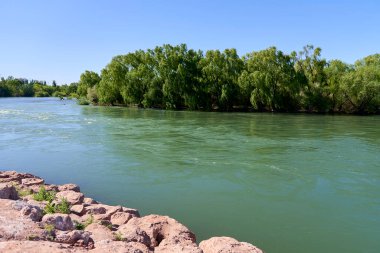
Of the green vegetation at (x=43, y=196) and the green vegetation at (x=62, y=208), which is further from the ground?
the green vegetation at (x=62, y=208)

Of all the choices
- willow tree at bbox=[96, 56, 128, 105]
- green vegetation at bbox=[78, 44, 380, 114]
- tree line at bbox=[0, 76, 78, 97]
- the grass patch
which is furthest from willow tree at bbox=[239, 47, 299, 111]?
tree line at bbox=[0, 76, 78, 97]

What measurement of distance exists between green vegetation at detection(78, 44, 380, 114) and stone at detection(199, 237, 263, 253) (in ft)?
183

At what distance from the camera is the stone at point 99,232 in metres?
7.61

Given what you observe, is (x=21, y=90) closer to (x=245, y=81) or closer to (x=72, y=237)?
(x=245, y=81)

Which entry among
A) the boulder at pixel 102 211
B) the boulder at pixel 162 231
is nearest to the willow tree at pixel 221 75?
the boulder at pixel 102 211

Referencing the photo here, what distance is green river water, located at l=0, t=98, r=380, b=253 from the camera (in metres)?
10.0

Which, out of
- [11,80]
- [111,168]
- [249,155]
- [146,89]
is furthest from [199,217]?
[11,80]

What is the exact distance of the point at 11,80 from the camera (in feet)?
627

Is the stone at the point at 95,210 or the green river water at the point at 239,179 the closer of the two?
the stone at the point at 95,210

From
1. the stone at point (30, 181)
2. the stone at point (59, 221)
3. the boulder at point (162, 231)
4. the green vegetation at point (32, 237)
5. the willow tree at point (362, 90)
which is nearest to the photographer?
the green vegetation at point (32, 237)

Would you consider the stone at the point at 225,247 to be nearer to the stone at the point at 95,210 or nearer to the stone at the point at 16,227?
the stone at the point at 16,227

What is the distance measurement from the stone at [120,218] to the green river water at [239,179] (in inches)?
75.7

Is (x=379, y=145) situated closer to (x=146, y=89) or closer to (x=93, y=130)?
(x=93, y=130)

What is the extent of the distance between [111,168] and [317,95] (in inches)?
1994
